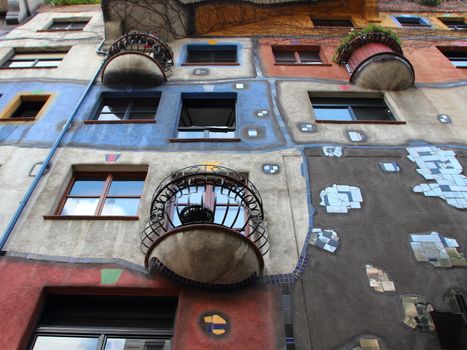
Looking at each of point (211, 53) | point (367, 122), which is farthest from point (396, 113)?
point (211, 53)

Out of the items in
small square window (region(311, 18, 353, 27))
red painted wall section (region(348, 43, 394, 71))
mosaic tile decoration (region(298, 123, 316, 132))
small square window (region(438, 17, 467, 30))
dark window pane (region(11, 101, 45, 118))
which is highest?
small square window (region(438, 17, 467, 30))

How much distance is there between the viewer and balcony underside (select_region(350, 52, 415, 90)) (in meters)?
11.2

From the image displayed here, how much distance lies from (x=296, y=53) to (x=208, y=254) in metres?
9.53

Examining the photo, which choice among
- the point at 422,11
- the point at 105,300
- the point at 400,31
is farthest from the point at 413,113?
the point at 422,11

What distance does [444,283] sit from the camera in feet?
21.4

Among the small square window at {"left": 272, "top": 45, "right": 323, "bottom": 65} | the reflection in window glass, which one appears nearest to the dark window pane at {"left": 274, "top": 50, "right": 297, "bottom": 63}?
the small square window at {"left": 272, "top": 45, "right": 323, "bottom": 65}

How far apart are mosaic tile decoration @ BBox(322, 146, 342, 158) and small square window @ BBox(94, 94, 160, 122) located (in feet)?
14.4

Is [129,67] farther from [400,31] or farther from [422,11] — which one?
[422,11]

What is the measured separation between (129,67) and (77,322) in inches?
283

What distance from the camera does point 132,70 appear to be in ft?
37.7

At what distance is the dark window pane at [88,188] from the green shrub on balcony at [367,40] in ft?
25.5

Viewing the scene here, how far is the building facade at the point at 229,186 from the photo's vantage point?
6.18 m

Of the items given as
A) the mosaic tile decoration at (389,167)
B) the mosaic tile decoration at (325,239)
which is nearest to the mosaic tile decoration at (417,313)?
the mosaic tile decoration at (325,239)

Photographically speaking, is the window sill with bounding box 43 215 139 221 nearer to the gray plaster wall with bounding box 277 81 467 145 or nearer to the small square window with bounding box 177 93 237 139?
the small square window with bounding box 177 93 237 139
